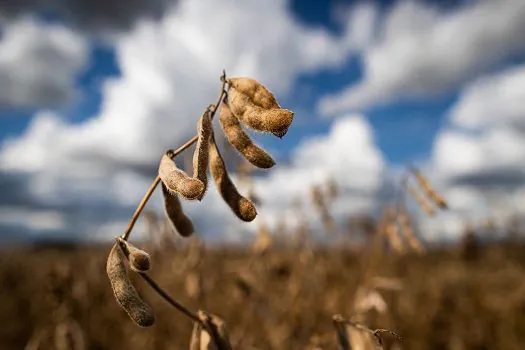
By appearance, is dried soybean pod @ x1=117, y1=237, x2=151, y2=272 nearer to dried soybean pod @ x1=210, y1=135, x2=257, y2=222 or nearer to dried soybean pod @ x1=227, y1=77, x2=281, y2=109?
dried soybean pod @ x1=210, y1=135, x2=257, y2=222

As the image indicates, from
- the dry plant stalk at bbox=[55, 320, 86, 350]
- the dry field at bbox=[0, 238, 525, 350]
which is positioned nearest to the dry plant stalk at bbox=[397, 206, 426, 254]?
the dry field at bbox=[0, 238, 525, 350]

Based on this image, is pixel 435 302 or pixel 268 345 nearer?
pixel 268 345

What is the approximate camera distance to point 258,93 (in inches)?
52.2

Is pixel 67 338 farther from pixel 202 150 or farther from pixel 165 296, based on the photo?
pixel 202 150

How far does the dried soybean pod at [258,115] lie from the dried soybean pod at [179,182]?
0.69 ft

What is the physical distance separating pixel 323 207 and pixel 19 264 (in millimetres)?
6502

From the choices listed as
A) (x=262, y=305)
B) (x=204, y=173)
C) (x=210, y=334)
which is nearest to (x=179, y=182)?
(x=204, y=173)

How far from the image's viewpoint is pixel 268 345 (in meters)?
3.98

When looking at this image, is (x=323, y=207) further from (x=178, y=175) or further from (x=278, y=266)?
(x=178, y=175)

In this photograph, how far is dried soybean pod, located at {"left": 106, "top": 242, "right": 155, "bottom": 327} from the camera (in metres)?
1.25

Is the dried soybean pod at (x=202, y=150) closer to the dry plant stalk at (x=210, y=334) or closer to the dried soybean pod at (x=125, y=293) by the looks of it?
the dried soybean pod at (x=125, y=293)

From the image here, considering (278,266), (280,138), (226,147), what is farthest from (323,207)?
(280,138)

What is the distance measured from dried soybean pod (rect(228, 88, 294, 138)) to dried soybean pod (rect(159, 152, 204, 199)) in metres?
0.21

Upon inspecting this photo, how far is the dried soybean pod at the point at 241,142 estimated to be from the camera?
4.51 ft
